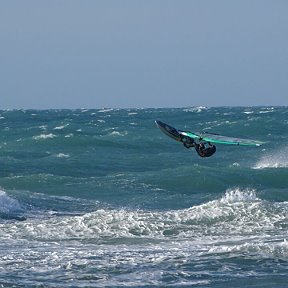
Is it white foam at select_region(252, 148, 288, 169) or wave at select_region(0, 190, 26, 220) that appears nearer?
wave at select_region(0, 190, 26, 220)

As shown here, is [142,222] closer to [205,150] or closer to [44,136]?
[205,150]

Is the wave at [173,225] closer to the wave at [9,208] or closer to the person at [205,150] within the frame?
the wave at [9,208]

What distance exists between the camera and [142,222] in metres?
22.6

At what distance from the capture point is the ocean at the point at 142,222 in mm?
16672

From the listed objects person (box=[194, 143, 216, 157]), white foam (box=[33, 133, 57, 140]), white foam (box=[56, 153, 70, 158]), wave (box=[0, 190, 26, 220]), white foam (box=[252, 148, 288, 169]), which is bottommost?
wave (box=[0, 190, 26, 220])

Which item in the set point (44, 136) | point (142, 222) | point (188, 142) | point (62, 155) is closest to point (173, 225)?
point (142, 222)

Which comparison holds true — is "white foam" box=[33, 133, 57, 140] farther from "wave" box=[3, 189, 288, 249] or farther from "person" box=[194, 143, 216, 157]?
"person" box=[194, 143, 216, 157]

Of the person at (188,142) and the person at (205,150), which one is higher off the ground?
the person at (188,142)

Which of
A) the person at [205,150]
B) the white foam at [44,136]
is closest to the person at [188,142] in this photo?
the person at [205,150]

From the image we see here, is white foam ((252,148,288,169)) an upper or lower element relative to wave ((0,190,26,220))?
upper

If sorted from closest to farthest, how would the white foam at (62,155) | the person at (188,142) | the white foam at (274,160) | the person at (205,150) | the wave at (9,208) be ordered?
the person at (205,150), the person at (188,142), the wave at (9,208), the white foam at (274,160), the white foam at (62,155)

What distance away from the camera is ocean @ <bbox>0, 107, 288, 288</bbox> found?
54.7ft

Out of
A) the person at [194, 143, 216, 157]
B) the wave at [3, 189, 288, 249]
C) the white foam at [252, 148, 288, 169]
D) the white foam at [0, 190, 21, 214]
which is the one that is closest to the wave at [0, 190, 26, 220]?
the white foam at [0, 190, 21, 214]

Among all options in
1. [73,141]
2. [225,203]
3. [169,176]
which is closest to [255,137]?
[73,141]
